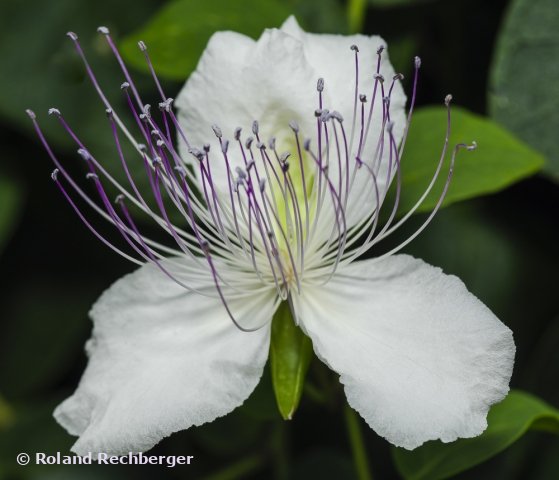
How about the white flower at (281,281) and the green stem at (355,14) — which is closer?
the white flower at (281,281)

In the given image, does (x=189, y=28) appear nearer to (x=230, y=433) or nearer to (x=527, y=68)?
(x=527, y=68)

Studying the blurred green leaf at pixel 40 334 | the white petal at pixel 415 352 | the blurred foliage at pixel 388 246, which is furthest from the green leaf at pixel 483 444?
the blurred green leaf at pixel 40 334

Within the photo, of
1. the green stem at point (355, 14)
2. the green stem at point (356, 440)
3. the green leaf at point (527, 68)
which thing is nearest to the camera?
the green stem at point (356, 440)

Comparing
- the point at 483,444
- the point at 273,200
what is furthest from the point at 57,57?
the point at 483,444

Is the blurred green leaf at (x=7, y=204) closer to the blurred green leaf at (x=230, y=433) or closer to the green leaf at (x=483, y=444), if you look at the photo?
the blurred green leaf at (x=230, y=433)

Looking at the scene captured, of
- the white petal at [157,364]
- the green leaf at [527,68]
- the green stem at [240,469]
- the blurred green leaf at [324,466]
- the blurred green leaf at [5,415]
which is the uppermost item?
the green leaf at [527,68]

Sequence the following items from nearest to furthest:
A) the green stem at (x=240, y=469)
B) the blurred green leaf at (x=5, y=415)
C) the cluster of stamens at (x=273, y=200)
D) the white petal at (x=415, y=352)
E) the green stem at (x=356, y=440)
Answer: the white petal at (x=415, y=352) < the cluster of stamens at (x=273, y=200) < the green stem at (x=356, y=440) < the green stem at (x=240, y=469) < the blurred green leaf at (x=5, y=415)

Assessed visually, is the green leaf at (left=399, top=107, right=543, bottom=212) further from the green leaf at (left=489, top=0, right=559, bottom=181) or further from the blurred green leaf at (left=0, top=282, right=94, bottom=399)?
the blurred green leaf at (left=0, top=282, right=94, bottom=399)
